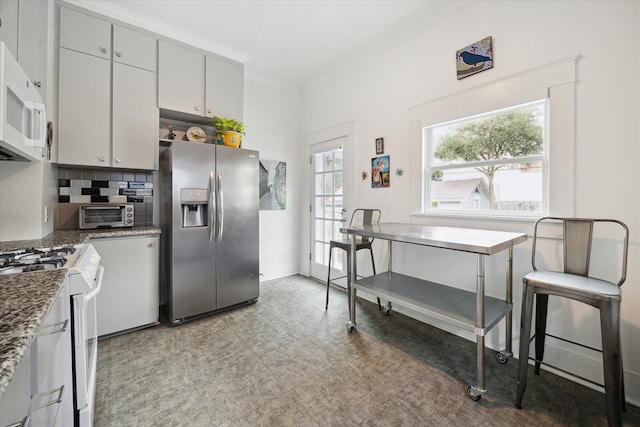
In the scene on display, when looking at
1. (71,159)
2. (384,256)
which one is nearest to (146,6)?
(71,159)

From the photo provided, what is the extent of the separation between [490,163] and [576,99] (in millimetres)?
653

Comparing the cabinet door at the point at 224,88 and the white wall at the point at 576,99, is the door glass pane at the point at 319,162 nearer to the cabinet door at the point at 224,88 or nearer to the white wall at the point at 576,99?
the white wall at the point at 576,99

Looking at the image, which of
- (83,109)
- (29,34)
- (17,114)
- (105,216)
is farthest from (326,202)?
(29,34)

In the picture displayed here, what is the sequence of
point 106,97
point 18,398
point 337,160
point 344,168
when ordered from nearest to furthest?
1. point 18,398
2. point 106,97
3. point 344,168
4. point 337,160

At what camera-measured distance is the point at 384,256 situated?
10.2 feet

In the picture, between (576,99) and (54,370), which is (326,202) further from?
(54,370)

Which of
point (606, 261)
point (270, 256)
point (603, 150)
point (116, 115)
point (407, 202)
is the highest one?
point (116, 115)

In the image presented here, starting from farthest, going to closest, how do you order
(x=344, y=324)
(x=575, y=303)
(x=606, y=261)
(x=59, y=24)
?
(x=344, y=324) → (x=59, y=24) → (x=575, y=303) → (x=606, y=261)

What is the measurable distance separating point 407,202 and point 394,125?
86 centimetres

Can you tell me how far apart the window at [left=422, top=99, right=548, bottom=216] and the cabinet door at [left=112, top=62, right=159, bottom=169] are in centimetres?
276

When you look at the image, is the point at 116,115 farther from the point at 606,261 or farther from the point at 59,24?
the point at 606,261

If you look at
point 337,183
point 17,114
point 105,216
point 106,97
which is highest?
point 106,97

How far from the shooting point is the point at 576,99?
1.84m

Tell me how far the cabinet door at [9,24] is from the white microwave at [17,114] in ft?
1.11
